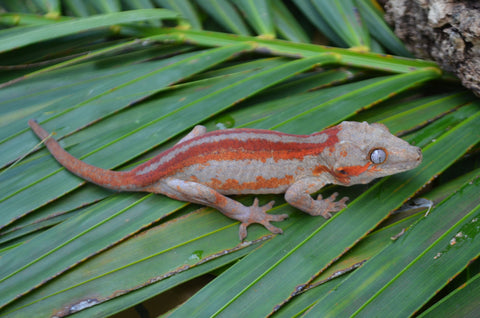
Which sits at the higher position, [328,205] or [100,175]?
[100,175]

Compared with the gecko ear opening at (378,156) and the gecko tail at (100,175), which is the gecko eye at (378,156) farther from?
the gecko tail at (100,175)

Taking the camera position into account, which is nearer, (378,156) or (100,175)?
(378,156)

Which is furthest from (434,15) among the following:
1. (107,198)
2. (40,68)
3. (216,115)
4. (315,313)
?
(40,68)

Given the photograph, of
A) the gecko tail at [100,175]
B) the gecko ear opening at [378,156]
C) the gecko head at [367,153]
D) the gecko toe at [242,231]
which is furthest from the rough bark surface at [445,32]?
the gecko tail at [100,175]

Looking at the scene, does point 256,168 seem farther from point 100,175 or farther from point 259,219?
point 100,175

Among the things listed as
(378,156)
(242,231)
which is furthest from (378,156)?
(242,231)
